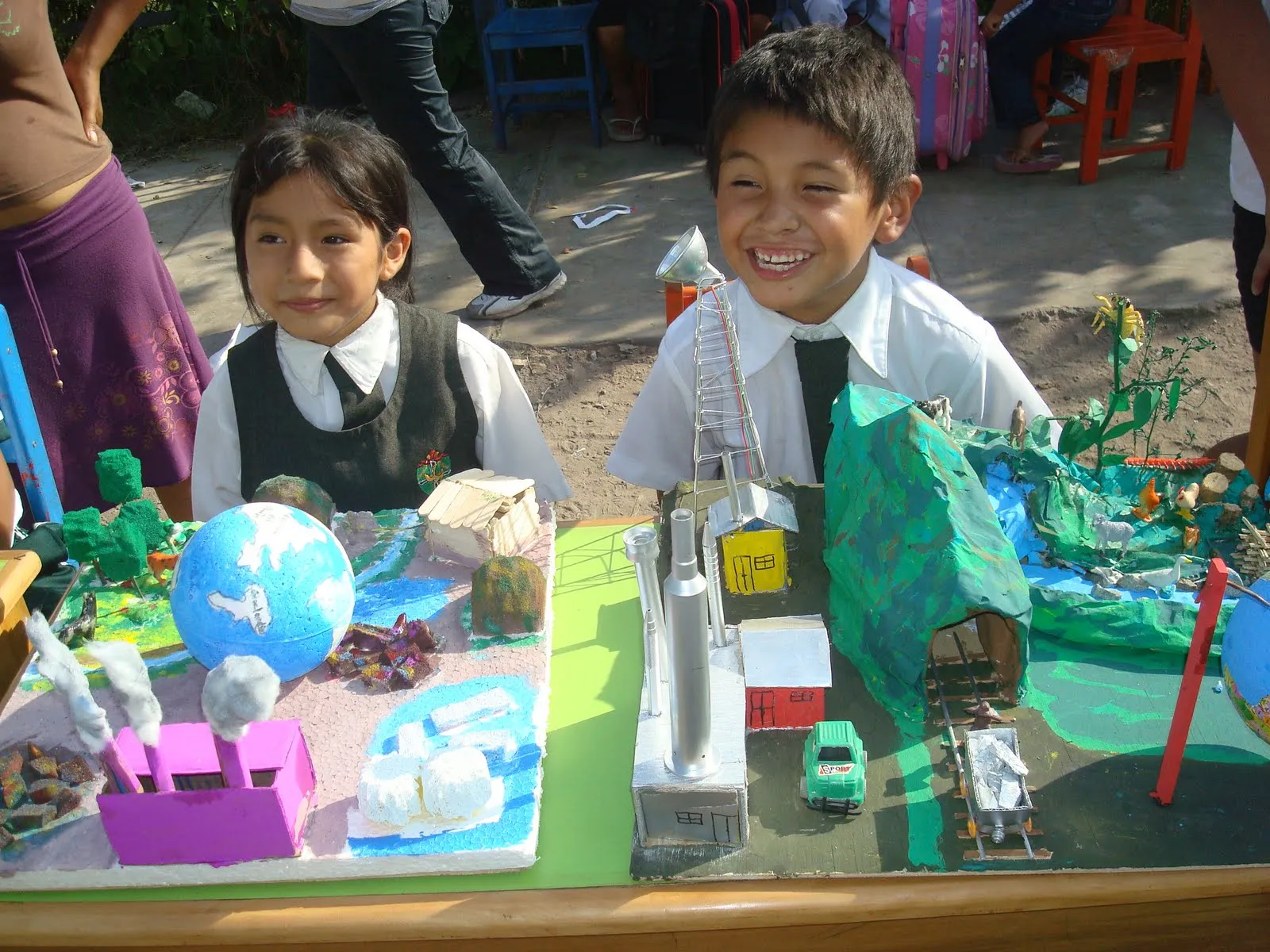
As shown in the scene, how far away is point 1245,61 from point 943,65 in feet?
9.72

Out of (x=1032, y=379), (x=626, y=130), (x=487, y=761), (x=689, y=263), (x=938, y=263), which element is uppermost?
(x=689, y=263)

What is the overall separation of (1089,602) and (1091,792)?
27 cm

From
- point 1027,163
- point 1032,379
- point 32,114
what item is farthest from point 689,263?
point 1027,163

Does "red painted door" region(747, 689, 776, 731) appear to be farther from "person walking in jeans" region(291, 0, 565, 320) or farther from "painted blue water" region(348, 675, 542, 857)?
"person walking in jeans" region(291, 0, 565, 320)

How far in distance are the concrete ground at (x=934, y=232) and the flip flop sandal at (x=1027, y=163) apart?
0.13 feet

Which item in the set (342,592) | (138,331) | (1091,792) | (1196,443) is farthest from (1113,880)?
(1196,443)

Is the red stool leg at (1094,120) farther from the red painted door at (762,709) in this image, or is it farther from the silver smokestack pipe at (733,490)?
the red painted door at (762,709)

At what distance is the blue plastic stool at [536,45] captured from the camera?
17.4 ft

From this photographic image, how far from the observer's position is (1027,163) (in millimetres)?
4711

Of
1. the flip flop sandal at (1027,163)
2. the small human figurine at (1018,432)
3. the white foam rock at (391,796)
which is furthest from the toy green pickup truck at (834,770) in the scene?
the flip flop sandal at (1027,163)

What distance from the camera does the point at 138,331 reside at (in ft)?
7.32

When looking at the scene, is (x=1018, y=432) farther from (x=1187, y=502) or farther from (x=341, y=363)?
(x=341, y=363)

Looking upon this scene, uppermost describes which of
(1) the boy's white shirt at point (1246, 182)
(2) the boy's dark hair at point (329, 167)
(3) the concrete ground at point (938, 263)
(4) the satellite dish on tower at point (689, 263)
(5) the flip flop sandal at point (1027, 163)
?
(2) the boy's dark hair at point (329, 167)

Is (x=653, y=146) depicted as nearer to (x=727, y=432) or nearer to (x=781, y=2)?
(x=781, y=2)
